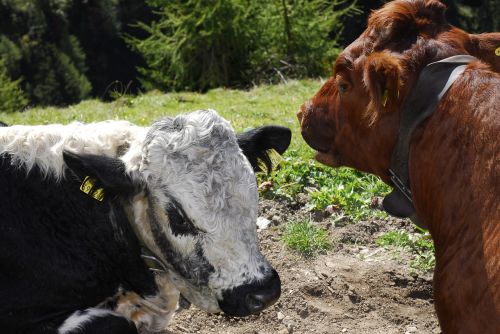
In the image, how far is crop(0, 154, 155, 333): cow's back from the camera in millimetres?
3707

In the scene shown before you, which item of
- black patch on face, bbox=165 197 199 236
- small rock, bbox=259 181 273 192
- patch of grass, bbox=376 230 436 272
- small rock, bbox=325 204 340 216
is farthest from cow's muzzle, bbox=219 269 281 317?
small rock, bbox=259 181 273 192

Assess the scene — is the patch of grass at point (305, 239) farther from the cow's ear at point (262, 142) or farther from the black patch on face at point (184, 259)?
the black patch on face at point (184, 259)

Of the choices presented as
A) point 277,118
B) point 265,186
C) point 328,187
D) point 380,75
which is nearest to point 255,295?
point 380,75

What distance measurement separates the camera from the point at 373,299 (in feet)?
15.9

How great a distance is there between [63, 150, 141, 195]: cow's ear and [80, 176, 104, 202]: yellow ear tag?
0.03 feet

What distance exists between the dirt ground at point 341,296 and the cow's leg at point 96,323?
805mm

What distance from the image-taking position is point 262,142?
4.02m

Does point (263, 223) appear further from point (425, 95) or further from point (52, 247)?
point (425, 95)

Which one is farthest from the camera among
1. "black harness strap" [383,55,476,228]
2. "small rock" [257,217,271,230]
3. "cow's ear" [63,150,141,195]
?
"small rock" [257,217,271,230]

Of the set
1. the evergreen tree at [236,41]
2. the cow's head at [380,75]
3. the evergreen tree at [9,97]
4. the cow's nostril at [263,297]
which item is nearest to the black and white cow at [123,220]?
the cow's nostril at [263,297]

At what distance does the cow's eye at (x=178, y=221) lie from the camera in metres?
3.54

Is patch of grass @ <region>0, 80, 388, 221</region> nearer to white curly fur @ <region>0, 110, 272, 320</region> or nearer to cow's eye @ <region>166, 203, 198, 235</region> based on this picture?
white curly fur @ <region>0, 110, 272, 320</region>

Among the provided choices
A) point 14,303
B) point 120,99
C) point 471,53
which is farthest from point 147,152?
point 120,99

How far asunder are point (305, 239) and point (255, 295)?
1.82m
